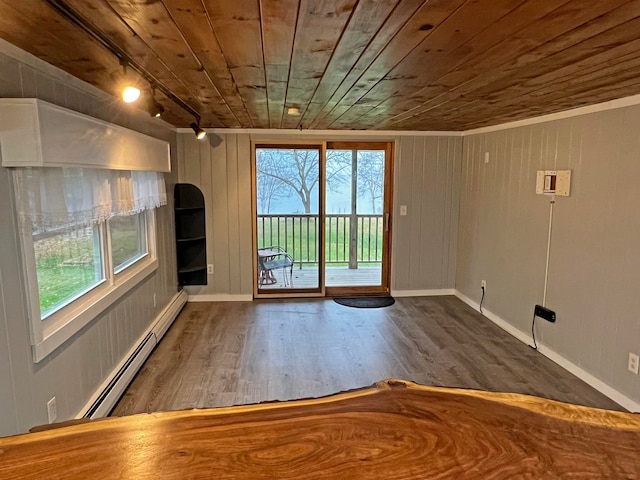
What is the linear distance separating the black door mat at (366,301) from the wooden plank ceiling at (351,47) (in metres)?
2.65

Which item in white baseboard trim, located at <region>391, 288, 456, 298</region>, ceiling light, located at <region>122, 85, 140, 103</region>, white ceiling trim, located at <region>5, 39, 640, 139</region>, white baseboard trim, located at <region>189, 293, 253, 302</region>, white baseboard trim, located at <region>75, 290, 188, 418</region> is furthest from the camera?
white baseboard trim, located at <region>391, 288, 456, 298</region>

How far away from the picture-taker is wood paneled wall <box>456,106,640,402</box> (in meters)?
2.76

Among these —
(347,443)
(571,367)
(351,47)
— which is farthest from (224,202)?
(347,443)

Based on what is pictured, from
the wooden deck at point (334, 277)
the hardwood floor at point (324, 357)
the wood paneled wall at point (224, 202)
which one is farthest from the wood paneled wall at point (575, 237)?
the wood paneled wall at point (224, 202)

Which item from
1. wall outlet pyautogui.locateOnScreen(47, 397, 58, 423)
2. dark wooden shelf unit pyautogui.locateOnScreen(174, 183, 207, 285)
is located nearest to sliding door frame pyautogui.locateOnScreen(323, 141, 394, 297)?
dark wooden shelf unit pyautogui.locateOnScreen(174, 183, 207, 285)

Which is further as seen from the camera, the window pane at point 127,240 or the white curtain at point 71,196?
the window pane at point 127,240

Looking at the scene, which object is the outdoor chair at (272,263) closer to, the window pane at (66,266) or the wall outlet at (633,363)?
the window pane at (66,266)

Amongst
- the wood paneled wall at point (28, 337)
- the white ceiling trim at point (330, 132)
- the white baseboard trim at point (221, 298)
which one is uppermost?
the white ceiling trim at point (330, 132)

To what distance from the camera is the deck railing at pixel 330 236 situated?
5.45 m

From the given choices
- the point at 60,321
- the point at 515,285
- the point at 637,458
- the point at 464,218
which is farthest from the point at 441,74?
the point at 464,218

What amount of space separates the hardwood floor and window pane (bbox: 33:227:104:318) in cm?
86

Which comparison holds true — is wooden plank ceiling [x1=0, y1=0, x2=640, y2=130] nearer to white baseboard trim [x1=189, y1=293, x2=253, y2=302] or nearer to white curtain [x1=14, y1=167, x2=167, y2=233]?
white curtain [x1=14, y1=167, x2=167, y2=233]

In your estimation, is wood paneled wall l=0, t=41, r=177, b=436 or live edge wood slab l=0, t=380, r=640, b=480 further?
wood paneled wall l=0, t=41, r=177, b=436

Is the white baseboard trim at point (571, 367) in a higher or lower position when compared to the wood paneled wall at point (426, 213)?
lower
